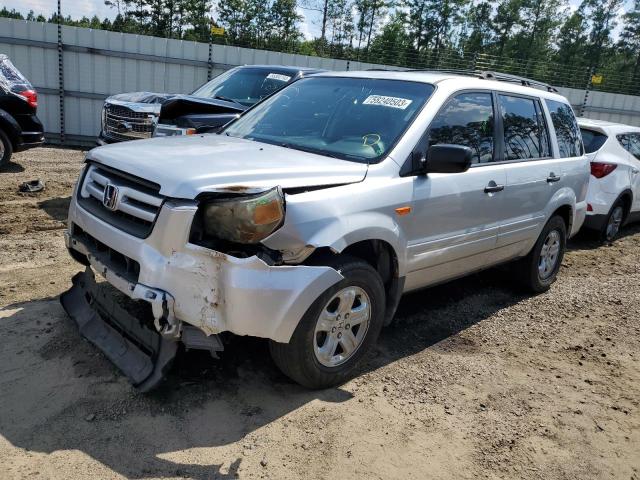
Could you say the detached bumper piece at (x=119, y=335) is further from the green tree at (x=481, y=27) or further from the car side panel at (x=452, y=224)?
the green tree at (x=481, y=27)

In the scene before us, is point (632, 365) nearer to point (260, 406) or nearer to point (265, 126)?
point (260, 406)

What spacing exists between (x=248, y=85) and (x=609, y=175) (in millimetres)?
5414

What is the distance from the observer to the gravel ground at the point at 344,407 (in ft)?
8.95

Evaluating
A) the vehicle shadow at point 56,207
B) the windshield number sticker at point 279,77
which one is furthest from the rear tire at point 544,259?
the vehicle shadow at point 56,207

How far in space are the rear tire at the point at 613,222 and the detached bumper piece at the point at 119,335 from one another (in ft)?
23.1

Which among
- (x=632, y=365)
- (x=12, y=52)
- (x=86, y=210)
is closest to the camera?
(x=86, y=210)

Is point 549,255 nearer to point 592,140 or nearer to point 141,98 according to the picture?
point 592,140

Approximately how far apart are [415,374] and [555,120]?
318 centimetres

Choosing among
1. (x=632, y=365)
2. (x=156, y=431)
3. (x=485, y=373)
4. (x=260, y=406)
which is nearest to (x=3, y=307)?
(x=156, y=431)

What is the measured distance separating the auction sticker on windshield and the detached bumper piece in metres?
2.21

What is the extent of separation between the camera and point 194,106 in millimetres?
6699

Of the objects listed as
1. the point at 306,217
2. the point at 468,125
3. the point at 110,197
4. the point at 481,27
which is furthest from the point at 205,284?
the point at 481,27

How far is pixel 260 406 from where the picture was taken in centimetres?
316

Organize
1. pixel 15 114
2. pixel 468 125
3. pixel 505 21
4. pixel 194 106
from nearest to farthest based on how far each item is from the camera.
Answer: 1. pixel 468 125
2. pixel 194 106
3. pixel 15 114
4. pixel 505 21
